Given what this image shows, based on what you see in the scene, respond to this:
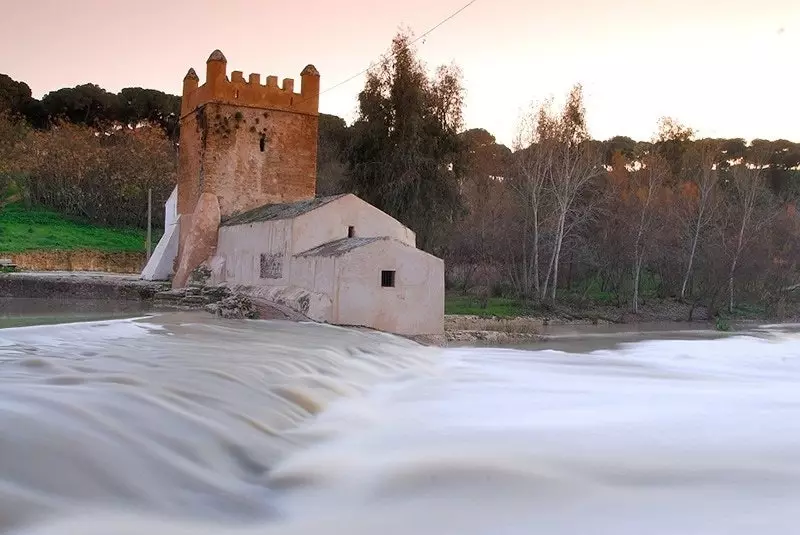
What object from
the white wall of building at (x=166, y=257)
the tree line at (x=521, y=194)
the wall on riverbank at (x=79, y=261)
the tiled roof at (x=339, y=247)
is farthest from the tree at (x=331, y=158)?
the tiled roof at (x=339, y=247)

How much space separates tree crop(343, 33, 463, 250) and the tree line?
2.0 inches

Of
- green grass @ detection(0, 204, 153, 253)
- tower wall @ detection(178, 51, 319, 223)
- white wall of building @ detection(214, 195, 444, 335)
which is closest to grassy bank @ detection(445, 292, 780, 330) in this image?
white wall of building @ detection(214, 195, 444, 335)

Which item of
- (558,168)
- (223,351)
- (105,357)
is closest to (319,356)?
(223,351)

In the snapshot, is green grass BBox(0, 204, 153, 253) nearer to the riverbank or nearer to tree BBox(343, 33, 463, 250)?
the riverbank

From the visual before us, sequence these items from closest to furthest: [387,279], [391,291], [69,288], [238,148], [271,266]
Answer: [391,291]
[387,279]
[271,266]
[69,288]
[238,148]

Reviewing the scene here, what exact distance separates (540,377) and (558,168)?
64.7 ft

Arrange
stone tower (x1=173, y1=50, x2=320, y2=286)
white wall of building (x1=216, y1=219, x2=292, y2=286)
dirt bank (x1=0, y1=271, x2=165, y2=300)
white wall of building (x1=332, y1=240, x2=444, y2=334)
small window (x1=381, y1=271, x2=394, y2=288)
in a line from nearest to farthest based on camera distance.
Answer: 1. white wall of building (x1=332, y1=240, x2=444, y2=334)
2. small window (x1=381, y1=271, x2=394, y2=288)
3. white wall of building (x1=216, y1=219, x2=292, y2=286)
4. dirt bank (x1=0, y1=271, x2=165, y2=300)
5. stone tower (x1=173, y1=50, x2=320, y2=286)

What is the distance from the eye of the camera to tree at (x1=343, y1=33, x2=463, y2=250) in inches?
1038

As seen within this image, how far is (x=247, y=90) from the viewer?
22922 millimetres

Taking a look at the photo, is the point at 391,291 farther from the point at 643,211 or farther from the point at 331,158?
the point at 643,211

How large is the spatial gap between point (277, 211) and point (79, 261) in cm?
→ 1688

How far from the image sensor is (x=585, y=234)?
33.1 m

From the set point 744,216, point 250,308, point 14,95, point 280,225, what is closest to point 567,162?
point 744,216

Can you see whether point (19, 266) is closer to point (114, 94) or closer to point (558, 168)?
point (558, 168)
